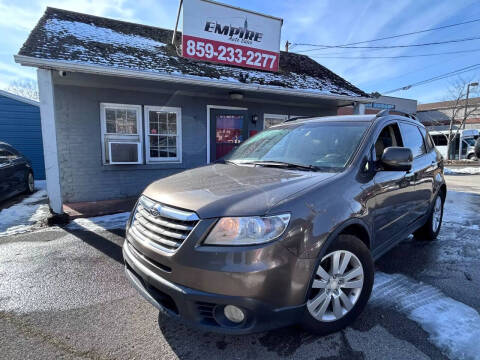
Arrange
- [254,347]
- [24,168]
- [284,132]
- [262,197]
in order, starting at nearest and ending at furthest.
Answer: [262,197] < [254,347] < [284,132] < [24,168]

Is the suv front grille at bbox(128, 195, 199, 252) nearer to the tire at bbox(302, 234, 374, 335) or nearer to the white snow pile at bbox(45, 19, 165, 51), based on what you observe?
the tire at bbox(302, 234, 374, 335)

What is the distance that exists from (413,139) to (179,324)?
3449 mm

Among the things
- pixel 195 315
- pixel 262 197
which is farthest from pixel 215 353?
pixel 262 197

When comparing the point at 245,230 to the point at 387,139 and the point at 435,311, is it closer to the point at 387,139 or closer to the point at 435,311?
the point at 435,311

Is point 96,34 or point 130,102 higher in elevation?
point 96,34

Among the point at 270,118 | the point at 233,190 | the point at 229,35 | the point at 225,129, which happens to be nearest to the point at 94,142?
the point at 225,129

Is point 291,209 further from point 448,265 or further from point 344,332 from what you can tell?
point 448,265

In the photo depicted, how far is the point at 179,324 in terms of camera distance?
2279 mm

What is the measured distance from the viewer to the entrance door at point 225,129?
25.9ft

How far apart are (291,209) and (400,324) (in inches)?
57.8

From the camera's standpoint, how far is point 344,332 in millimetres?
2180

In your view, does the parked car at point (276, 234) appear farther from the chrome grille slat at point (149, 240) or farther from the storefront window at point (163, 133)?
the storefront window at point (163, 133)

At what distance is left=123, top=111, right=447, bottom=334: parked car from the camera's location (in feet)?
5.55

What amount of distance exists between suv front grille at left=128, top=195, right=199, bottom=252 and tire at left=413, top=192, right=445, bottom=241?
377cm
